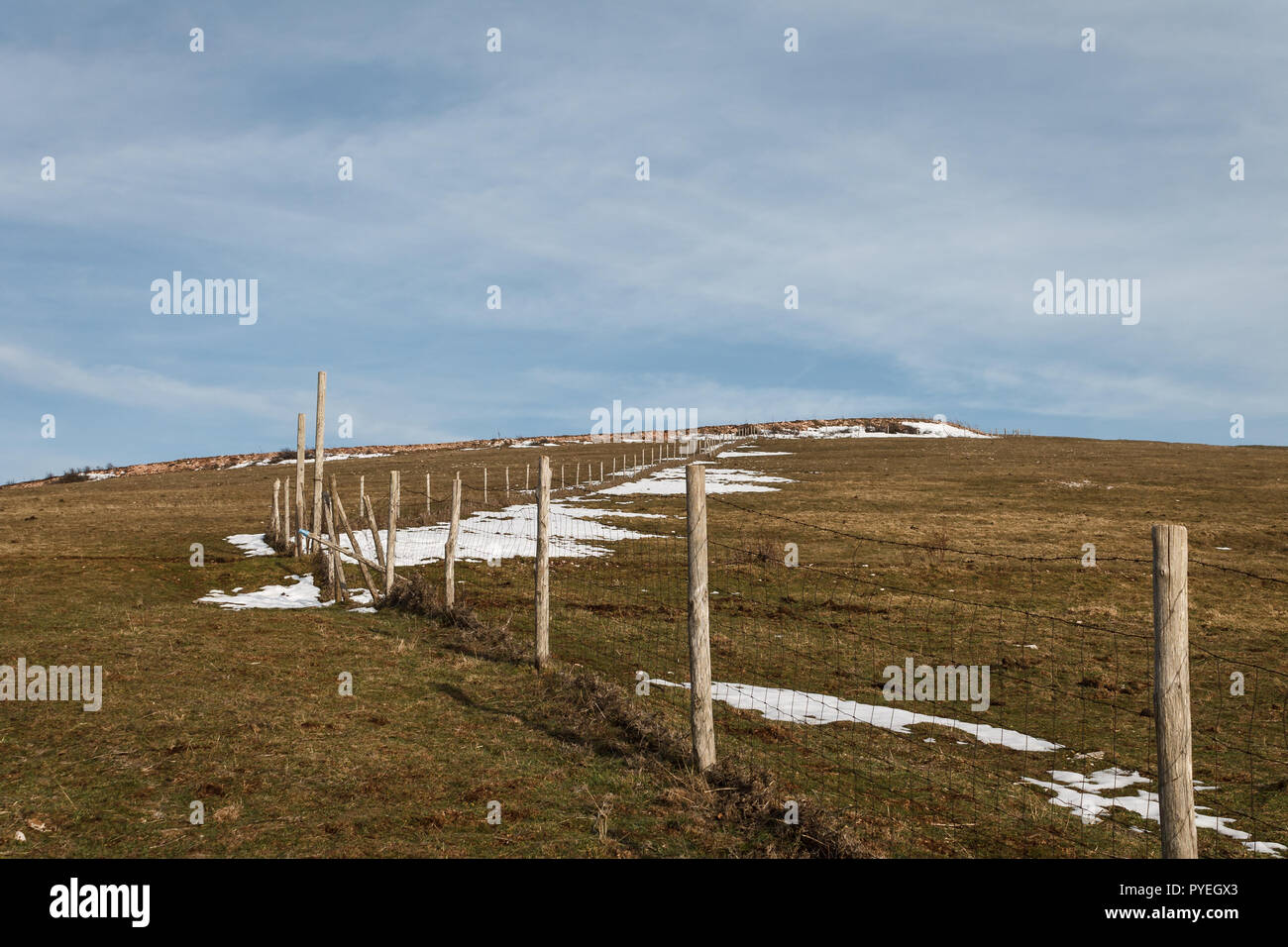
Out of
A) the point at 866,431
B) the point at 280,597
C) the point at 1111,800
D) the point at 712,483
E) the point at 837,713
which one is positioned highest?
the point at 866,431

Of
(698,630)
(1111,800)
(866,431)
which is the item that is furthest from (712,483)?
(866,431)

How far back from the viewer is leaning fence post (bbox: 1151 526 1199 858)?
20.6 feet

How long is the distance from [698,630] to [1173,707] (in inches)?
178

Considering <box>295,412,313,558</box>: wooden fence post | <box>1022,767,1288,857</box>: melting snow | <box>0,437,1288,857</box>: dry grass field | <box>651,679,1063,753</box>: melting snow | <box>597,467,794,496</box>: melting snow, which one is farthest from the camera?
<box>597,467,794,496</box>: melting snow

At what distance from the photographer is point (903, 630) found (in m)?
21.0

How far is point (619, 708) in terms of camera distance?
1122 centimetres

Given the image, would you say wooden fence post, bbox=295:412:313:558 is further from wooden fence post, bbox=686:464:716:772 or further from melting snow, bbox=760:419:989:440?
melting snow, bbox=760:419:989:440

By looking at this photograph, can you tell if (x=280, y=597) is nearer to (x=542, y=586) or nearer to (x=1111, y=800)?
(x=542, y=586)

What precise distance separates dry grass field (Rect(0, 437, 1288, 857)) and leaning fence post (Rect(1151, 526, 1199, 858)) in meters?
2.31

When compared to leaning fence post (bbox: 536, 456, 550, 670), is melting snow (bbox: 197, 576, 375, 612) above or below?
below

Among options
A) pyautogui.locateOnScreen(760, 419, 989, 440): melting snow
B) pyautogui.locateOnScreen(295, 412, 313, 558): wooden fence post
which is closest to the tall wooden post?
pyautogui.locateOnScreen(295, 412, 313, 558): wooden fence post
